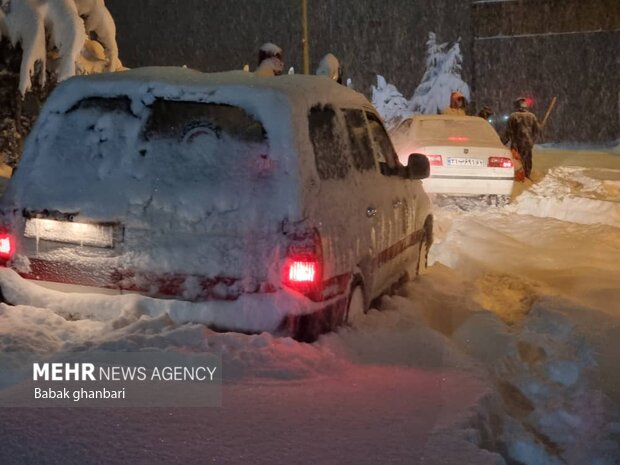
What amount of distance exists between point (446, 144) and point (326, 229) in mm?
8771

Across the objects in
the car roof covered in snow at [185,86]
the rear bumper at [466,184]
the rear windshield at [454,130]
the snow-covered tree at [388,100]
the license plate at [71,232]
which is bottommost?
the license plate at [71,232]

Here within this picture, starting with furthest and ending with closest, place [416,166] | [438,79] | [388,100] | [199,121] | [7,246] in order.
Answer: [388,100] → [438,79] → [416,166] → [7,246] → [199,121]

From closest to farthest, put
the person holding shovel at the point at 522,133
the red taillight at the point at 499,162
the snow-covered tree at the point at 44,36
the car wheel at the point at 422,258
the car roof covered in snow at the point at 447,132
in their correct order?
1. the car wheel at the point at 422,258
2. the snow-covered tree at the point at 44,36
3. the red taillight at the point at 499,162
4. the car roof covered in snow at the point at 447,132
5. the person holding shovel at the point at 522,133

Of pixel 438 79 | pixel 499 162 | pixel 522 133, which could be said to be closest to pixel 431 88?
pixel 438 79

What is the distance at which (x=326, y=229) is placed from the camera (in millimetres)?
4723

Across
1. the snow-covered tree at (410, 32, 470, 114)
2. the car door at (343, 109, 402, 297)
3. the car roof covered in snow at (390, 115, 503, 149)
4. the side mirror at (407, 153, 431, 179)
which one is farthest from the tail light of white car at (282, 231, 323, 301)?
the snow-covered tree at (410, 32, 470, 114)

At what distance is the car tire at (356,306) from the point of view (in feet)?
17.2

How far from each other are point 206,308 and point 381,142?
2.54m

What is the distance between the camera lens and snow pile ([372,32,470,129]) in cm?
3906

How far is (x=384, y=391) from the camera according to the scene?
421 cm

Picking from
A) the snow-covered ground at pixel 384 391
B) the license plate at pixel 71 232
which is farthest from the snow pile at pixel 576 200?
the license plate at pixel 71 232

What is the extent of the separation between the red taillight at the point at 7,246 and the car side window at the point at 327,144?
1.94 m

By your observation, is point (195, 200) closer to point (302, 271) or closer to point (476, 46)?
point (302, 271)

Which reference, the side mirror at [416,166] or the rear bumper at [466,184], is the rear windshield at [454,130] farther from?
the side mirror at [416,166]
